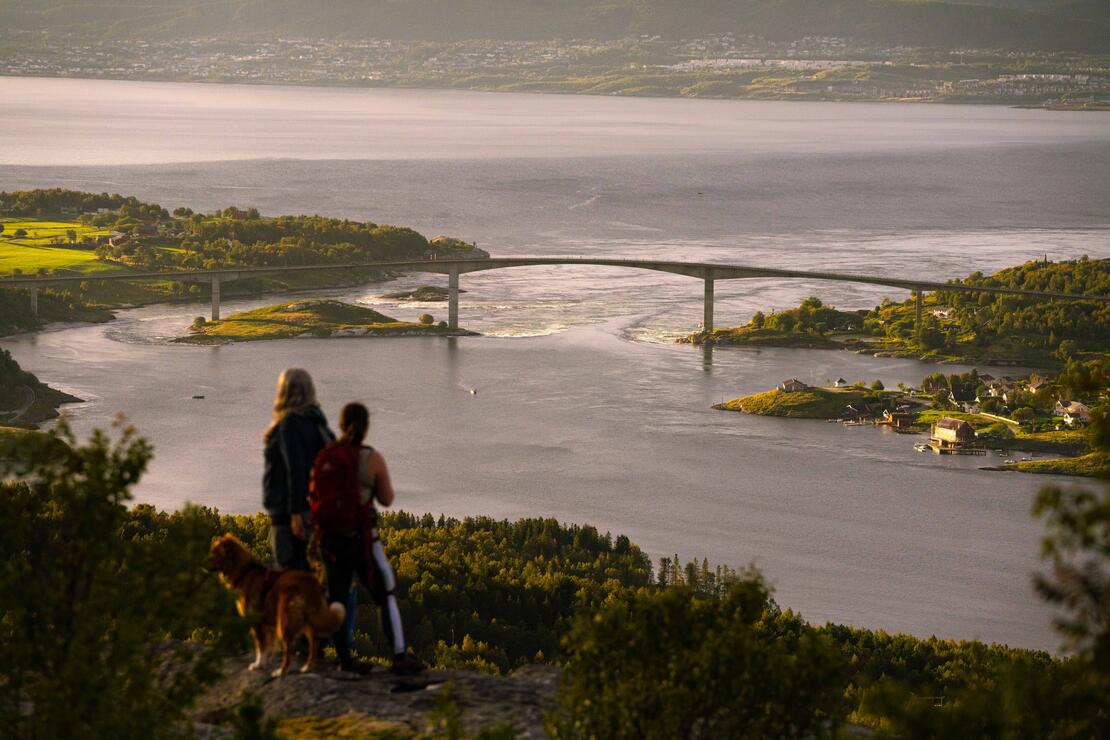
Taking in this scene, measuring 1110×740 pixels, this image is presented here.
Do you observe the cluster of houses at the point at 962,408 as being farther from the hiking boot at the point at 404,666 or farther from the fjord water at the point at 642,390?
the hiking boot at the point at 404,666

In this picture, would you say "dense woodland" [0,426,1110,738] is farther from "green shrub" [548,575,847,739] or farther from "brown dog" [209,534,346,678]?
"brown dog" [209,534,346,678]

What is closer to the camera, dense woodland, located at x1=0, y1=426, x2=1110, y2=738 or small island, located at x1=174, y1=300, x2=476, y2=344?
dense woodland, located at x1=0, y1=426, x2=1110, y2=738

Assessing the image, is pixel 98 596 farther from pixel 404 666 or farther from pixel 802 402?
pixel 802 402

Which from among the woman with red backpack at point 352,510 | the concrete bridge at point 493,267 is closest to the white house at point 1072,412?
the concrete bridge at point 493,267

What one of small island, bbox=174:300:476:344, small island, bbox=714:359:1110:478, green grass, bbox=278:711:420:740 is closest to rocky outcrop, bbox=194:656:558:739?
green grass, bbox=278:711:420:740

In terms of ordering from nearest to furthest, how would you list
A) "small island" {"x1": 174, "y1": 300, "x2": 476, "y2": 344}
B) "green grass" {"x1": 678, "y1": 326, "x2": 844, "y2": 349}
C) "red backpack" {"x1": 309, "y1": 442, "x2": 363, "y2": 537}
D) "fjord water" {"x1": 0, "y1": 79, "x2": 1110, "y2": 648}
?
1. "red backpack" {"x1": 309, "y1": 442, "x2": 363, "y2": 537}
2. "fjord water" {"x1": 0, "y1": 79, "x2": 1110, "y2": 648}
3. "green grass" {"x1": 678, "y1": 326, "x2": 844, "y2": 349}
4. "small island" {"x1": 174, "y1": 300, "x2": 476, "y2": 344}

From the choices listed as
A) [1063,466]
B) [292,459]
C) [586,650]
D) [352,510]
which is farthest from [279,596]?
[1063,466]
